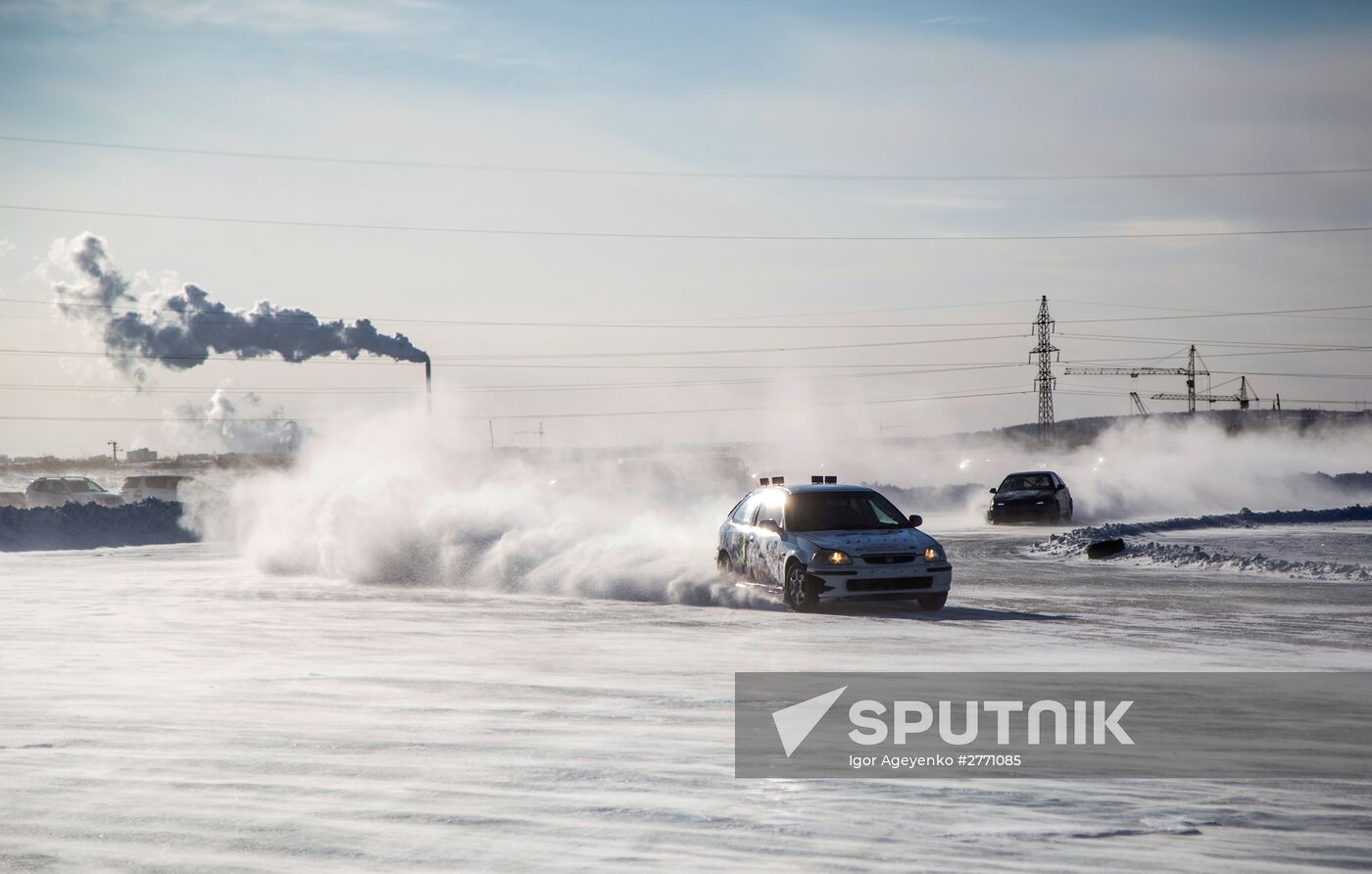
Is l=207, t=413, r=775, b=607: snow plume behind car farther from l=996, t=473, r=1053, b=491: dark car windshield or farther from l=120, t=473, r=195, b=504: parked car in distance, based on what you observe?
l=120, t=473, r=195, b=504: parked car in distance

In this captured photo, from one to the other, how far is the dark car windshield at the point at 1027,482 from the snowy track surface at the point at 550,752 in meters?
22.6

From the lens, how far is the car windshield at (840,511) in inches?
651

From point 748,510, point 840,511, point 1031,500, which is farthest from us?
point 1031,500

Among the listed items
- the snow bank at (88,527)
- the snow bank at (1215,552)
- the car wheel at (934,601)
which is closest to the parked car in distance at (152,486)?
the snow bank at (88,527)

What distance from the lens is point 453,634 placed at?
13.6m

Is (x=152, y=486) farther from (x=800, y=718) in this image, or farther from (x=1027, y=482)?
(x=800, y=718)

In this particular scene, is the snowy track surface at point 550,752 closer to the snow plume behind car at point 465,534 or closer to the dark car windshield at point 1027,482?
the snow plume behind car at point 465,534

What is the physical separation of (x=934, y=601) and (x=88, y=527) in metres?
29.9

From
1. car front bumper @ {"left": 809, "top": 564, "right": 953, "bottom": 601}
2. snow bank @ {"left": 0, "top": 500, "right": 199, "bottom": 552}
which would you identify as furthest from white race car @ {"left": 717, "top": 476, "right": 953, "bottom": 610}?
snow bank @ {"left": 0, "top": 500, "right": 199, "bottom": 552}

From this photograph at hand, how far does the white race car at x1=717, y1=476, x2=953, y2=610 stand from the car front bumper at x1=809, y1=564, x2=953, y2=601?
1cm

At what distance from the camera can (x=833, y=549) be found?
1560cm

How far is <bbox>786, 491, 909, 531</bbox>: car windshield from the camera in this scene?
16531 mm

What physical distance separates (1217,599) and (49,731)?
44.9 ft

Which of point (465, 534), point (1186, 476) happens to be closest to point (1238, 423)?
point (1186, 476)
